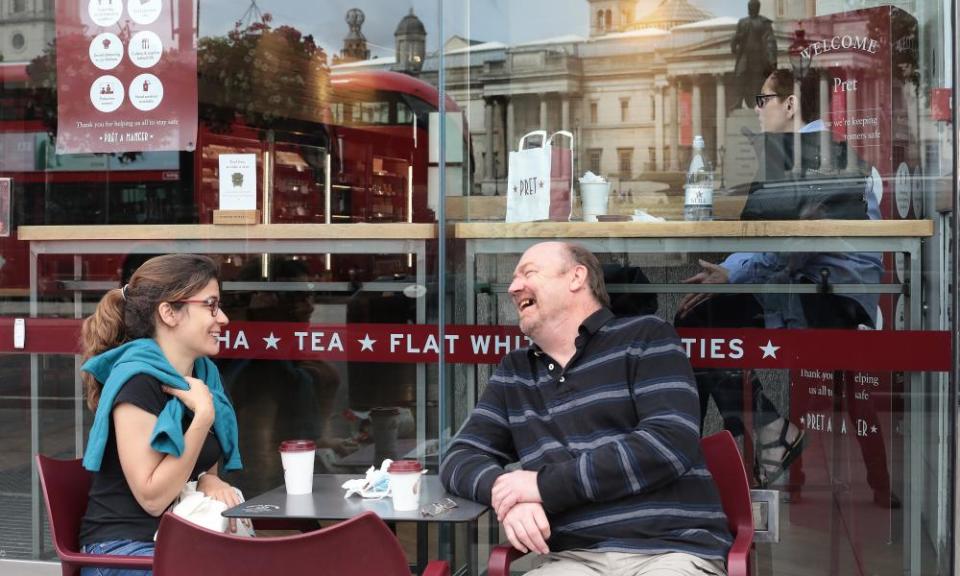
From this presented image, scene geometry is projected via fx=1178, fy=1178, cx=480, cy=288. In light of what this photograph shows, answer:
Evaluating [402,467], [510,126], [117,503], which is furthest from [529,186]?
[117,503]

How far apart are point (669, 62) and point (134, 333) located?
3077 mm

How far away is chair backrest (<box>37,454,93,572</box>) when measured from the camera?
281cm

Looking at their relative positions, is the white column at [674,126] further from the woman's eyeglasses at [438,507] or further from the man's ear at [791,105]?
the woman's eyeglasses at [438,507]

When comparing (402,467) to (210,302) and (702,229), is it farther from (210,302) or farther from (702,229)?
(702,229)

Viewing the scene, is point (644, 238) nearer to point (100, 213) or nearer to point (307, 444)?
point (307, 444)

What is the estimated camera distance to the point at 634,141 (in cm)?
483

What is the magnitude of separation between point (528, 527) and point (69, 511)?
115 cm

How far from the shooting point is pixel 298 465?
279 centimetres

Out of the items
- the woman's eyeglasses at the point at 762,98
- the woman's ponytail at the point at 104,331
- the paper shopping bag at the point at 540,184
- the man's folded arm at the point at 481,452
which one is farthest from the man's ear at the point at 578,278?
the woman's eyeglasses at the point at 762,98

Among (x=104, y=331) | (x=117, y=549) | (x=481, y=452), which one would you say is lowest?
(x=117, y=549)

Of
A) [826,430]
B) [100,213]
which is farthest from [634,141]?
[100,213]

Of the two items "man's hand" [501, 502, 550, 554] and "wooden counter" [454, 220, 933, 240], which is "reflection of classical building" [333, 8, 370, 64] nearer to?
"wooden counter" [454, 220, 933, 240]

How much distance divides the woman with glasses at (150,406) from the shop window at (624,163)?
2073 mm

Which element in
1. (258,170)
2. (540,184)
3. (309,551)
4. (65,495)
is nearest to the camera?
(309,551)
